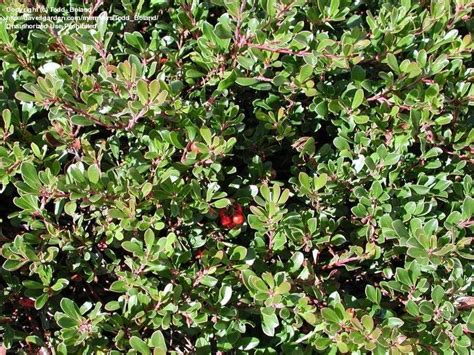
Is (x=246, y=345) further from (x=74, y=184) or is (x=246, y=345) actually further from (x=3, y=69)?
(x=3, y=69)

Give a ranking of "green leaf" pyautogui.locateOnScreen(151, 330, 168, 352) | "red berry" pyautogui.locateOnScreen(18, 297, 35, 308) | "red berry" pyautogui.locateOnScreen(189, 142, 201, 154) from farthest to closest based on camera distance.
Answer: "red berry" pyautogui.locateOnScreen(18, 297, 35, 308) → "red berry" pyautogui.locateOnScreen(189, 142, 201, 154) → "green leaf" pyautogui.locateOnScreen(151, 330, 168, 352)

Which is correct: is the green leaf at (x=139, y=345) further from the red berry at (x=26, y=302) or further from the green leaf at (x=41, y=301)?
the red berry at (x=26, y=302)

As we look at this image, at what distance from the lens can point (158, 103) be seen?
1535mm

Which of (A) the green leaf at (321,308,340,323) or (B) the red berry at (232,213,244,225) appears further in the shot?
(B) the red berry at (232,213,244,225)

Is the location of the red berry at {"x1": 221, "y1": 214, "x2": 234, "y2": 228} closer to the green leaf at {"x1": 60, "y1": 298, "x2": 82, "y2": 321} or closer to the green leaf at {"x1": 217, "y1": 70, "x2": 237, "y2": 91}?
the green leaf at {"x1": 217, "y1": 70, "x2": 237, "y2": 91}

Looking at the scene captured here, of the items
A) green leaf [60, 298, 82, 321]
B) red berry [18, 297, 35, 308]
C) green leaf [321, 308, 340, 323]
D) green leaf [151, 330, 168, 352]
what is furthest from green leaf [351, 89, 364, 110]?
red berry [18, 297, 35, 308]

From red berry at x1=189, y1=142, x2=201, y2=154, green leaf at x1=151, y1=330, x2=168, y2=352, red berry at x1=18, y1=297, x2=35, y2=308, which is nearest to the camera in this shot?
green leaf at x1=151, y1=330, x2=168, y2=352

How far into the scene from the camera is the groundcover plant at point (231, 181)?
1.62m

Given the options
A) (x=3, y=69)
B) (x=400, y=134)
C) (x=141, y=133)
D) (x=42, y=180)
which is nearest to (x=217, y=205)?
(x=141, y=133)

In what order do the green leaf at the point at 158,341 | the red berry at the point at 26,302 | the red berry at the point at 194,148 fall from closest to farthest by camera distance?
the green leaf at the point at 158,341
the red berry at the point at 194,148
the red berry at the point at 26,302

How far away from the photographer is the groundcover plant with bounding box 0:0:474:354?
1.62 m

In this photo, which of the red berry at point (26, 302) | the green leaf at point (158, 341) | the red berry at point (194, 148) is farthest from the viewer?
the red berry at point (26, 302)

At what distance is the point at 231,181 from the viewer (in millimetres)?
1890

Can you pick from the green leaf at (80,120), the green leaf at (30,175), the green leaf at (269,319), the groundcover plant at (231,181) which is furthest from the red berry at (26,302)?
the green leaf at (269,319)
